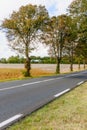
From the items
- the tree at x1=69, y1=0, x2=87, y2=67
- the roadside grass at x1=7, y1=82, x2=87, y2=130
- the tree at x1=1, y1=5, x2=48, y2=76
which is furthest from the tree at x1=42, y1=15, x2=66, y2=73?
the roadside grass at x1=7, y1=82, x2=87, y2=130

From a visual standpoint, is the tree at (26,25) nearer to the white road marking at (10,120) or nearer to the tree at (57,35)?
the tree at (57,35)

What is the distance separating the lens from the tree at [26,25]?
4188 cm

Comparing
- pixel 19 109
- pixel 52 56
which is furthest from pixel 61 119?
pixel 52 56

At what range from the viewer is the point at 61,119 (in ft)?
28.8

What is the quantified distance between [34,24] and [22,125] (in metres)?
34.7

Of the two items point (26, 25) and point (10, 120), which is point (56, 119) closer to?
point (10, 120)

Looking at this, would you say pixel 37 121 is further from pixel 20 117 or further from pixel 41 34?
pixel 41 34

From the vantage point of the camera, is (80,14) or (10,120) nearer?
(10,120)

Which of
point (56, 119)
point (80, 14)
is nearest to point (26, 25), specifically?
point (80, 14)

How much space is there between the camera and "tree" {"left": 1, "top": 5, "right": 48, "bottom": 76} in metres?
41.9

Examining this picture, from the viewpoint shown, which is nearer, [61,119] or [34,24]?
[61,119]

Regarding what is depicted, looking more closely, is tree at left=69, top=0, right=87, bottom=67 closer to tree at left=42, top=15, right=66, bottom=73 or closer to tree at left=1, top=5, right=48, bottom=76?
tree at left=1, top=5, right=48, bottom=76

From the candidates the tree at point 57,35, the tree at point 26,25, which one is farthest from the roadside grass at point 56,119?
the tree at point 57,35

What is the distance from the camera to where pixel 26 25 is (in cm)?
4197
